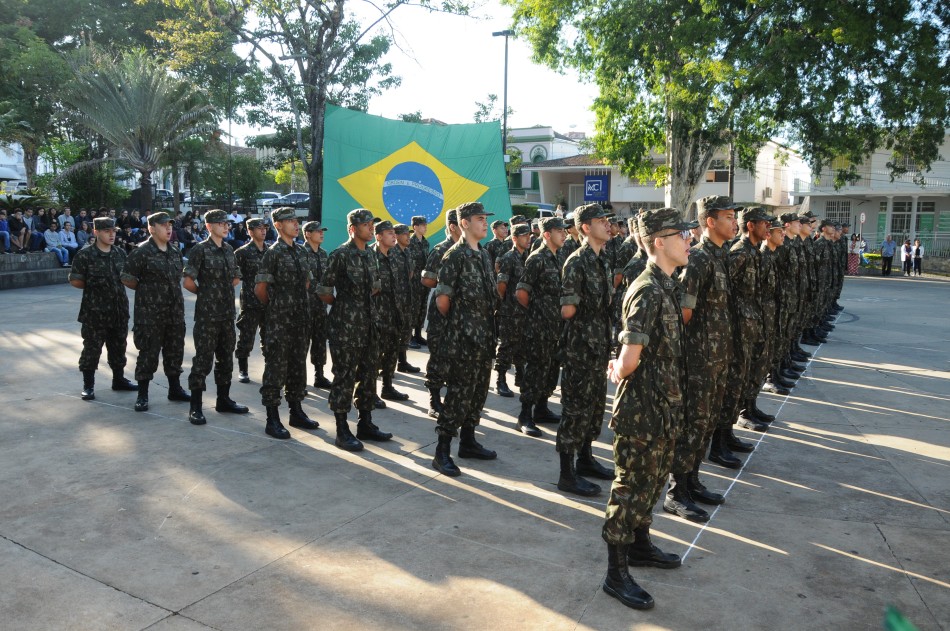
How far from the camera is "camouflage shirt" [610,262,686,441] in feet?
12.4

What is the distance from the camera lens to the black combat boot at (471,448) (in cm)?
610

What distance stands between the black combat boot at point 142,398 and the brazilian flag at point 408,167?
8.61 meters

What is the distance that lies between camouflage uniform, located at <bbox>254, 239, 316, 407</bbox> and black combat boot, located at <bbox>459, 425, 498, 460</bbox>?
1.69 meters

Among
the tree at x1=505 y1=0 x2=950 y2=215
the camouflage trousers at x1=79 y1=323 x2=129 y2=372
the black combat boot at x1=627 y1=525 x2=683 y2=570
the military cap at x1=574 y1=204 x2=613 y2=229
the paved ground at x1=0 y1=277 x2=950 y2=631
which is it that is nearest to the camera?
the paved ground at x1=0 y1=277 x2=950 y2=631

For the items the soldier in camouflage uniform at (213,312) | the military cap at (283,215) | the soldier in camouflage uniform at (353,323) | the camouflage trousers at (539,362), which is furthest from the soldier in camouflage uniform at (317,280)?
the camouflage trousers at (539,362)

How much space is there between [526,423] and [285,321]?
241 cm

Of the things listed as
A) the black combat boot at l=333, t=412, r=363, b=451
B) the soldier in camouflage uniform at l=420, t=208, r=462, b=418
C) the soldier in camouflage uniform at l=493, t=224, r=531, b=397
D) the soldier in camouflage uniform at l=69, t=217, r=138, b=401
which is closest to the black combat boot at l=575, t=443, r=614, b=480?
the soldier in camouflage uniform at l=420, t=208, r=462, b=418

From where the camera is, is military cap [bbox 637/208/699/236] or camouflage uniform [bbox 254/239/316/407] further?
camouflage uniform [bbox 254/239/316/407]

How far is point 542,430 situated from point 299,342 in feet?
7.95

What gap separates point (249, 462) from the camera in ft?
19.2

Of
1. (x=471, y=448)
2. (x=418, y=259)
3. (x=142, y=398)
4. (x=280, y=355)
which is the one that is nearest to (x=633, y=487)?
(x=471, y=448)

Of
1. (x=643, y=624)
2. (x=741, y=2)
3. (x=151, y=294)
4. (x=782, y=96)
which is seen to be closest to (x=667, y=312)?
(x=643, y=624)

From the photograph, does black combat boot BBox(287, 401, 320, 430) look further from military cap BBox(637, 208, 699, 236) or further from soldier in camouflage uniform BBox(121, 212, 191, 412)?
military cap BBox(637, 208, 699, 236)

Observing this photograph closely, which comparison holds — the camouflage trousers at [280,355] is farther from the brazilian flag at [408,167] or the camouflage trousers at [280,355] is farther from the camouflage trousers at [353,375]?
the brazilian flag at [408,167]
